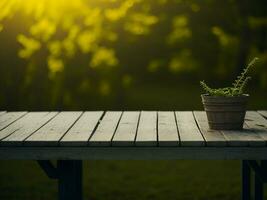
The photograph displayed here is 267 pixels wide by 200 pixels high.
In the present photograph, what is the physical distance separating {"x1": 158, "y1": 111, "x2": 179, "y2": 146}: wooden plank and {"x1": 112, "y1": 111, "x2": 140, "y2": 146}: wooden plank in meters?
0.15

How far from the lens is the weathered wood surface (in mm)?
3264

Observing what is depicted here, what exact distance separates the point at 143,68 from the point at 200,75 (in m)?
0.93

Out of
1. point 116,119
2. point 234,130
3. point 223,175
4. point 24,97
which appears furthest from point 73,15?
point 234,130

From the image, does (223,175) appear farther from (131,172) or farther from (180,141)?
(180,141)

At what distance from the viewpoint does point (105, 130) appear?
3.71m

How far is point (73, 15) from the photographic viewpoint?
8.45 metres

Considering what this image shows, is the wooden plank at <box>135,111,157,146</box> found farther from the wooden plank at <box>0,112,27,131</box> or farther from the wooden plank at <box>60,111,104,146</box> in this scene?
the wooden plank at <box>0,112,27,131</box>

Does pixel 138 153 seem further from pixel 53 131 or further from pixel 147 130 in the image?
pixel 53 131

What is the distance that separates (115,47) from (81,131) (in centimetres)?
570

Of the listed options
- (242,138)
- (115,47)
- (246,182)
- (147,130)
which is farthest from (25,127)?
(115,47)

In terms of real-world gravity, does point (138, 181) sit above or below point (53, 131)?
below

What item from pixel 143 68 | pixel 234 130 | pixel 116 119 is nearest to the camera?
pixel 234 130

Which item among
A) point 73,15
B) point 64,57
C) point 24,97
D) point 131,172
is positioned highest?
point 73,15

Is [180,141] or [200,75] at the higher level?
[180,141]
